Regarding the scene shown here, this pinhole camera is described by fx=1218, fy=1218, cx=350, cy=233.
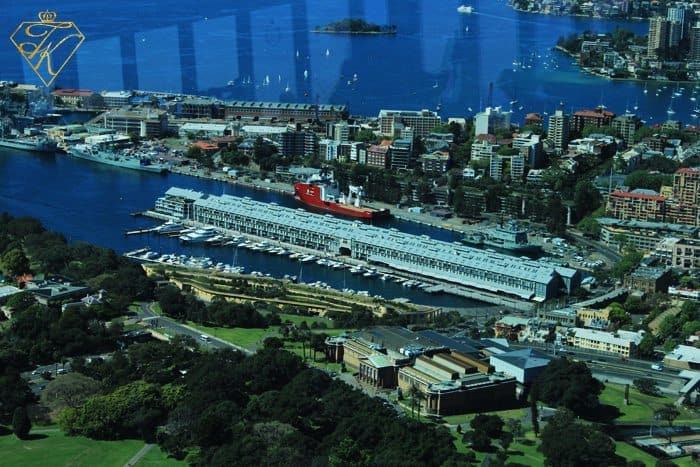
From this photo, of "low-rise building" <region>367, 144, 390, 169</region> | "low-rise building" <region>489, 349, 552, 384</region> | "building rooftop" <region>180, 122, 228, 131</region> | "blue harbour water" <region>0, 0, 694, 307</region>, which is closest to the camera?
"low-rise building" <region>489, 349, 552, 384</region>

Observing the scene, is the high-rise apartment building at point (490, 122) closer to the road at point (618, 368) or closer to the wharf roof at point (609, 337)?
the wharf roof at point (609, 337)

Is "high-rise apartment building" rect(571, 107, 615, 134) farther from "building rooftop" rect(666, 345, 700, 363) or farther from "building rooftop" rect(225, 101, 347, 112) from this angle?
"building rooftop" rect(666, 345, 700, 363)

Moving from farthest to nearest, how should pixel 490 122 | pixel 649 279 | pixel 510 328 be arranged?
pixel 490 122 → pixel 649 279 → pixel 510 328

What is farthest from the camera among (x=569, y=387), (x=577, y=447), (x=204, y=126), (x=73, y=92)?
(x=73, y=92)

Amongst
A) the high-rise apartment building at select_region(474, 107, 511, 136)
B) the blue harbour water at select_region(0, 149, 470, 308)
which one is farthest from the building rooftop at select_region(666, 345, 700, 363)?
the high-rise apartment building at select_region(474, 107, 511, 136)

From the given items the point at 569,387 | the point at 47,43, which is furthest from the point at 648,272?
the point at 47,43

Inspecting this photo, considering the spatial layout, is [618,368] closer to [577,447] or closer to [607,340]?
[607,340]

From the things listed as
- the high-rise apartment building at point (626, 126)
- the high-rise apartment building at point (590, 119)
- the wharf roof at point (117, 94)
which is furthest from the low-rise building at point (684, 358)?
the wharf roof at point (117, 94)

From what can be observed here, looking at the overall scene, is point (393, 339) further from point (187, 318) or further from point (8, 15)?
point (8, 15)
